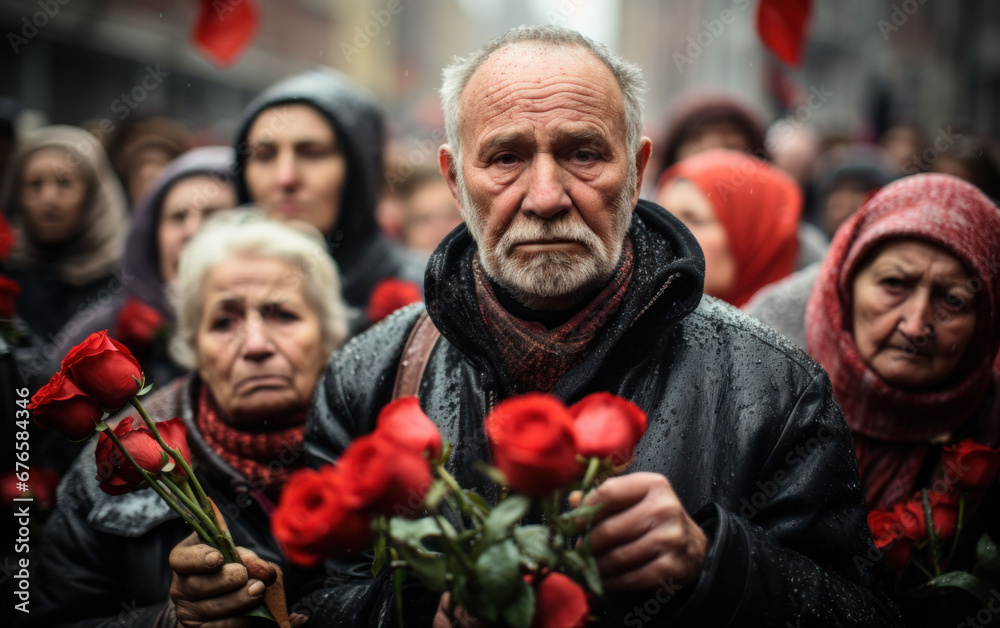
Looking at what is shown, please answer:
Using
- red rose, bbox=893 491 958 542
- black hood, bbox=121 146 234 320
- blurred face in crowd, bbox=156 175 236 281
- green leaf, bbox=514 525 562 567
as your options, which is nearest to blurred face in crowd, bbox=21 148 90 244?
black hood, bbox=121 146 234 320

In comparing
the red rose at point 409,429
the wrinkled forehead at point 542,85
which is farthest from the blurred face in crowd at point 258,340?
the red rose at point 409,429

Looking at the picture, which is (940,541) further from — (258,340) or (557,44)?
(258,340)

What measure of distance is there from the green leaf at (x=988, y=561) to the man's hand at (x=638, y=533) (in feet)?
3.14

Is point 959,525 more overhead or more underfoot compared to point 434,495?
more underfoot

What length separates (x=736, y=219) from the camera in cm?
383

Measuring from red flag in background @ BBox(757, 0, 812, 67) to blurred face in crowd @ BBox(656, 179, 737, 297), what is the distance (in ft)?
2.47

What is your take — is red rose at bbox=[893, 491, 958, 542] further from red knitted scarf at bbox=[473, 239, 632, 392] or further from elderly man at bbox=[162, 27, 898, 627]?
red knitted scarf at bbox=[473, 239, 632, 392]

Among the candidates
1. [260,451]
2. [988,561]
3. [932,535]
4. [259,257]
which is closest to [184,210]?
[259,257]

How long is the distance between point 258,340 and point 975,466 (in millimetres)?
2042

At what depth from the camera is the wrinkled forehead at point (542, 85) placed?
174cm

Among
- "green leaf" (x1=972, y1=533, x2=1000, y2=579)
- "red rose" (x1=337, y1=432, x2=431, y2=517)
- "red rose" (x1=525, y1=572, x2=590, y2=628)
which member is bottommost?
"green leaf" (x1=972, y1=533, x2=1000, y2=579)

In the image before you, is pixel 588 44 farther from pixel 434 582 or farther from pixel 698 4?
pixel 698 4

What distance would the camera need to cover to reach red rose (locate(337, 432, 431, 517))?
103 cm

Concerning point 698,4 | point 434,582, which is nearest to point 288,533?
point 434,582
